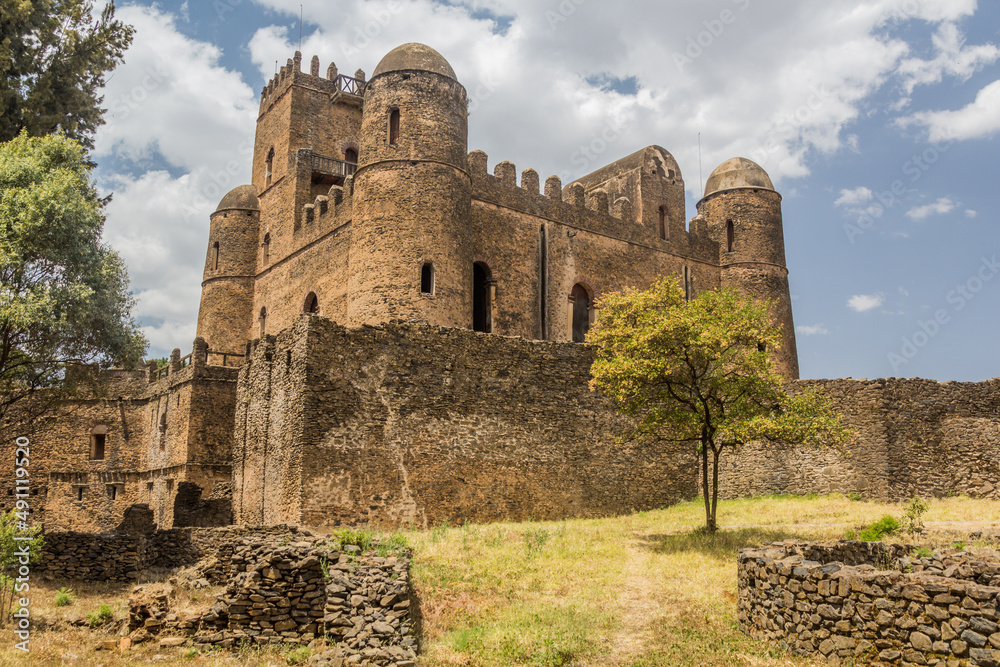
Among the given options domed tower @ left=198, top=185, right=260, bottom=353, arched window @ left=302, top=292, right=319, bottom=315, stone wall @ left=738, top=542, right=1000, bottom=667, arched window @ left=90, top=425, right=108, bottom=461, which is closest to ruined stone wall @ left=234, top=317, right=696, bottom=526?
arched window @ left=302, top=292, right=319, bottom=315

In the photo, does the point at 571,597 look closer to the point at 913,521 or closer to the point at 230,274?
the point at 913,521

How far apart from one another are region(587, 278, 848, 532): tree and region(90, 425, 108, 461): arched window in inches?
859

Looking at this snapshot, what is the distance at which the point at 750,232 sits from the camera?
3347cm

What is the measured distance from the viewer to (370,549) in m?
12.3

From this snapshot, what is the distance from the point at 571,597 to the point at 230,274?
80.3ft

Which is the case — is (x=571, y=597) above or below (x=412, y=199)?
below

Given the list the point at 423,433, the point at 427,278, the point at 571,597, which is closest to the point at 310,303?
the point at 427,278

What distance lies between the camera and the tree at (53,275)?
1567 cm

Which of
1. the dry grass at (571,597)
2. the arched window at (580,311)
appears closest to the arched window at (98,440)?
the dry grass at (571,597)

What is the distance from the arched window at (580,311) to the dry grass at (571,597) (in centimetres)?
1213

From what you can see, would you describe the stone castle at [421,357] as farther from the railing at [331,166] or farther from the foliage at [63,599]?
the foliage at [63,599]

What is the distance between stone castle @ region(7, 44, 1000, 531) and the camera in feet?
58.0

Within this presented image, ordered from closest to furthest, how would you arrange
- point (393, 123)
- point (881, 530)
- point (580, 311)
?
point (881, 530)
point (393, 123)
point (580, 311)

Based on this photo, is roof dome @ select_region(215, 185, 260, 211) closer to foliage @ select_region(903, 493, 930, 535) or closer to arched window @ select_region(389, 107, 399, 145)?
arched window @ select_region(389, 107, 399, 145)
